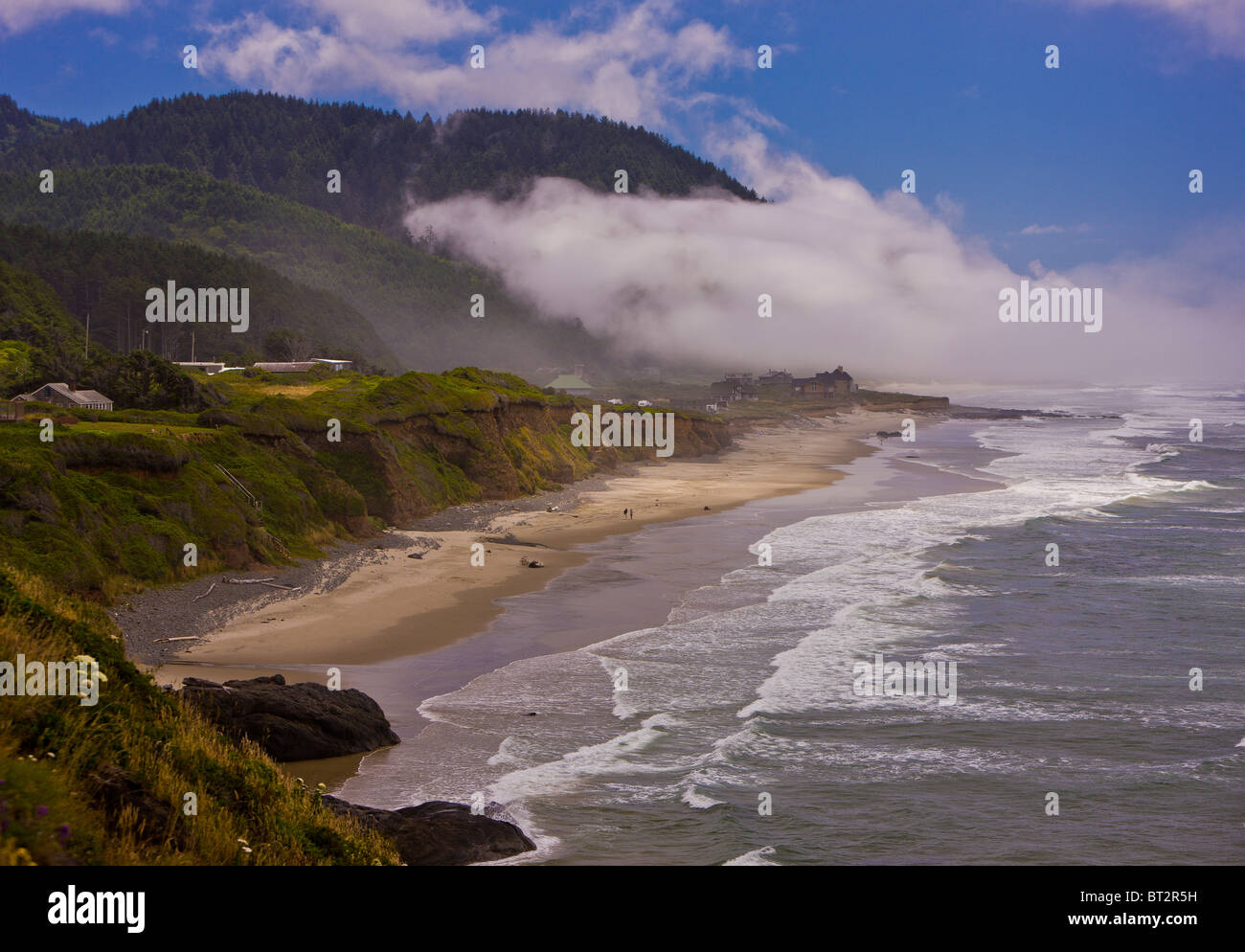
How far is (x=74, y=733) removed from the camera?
9.48 m

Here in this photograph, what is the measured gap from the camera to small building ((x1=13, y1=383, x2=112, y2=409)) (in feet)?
160

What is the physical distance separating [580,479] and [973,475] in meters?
30.5

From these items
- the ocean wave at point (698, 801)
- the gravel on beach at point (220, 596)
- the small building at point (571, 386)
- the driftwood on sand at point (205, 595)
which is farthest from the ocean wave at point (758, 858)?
the small building at point (571, 386)

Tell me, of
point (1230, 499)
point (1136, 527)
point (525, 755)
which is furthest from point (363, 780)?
point (1230, 499)

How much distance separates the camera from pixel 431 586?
33.0m

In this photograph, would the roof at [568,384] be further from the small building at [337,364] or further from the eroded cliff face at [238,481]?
the eroded cliff face at [238,481]

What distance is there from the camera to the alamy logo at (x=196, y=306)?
11300 cm

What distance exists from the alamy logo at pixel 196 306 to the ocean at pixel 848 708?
290ft

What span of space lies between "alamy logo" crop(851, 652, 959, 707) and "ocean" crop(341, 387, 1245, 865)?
0.48ft

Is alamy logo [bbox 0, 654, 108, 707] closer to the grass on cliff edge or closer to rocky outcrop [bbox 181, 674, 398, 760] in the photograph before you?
the grass on cliff edge
